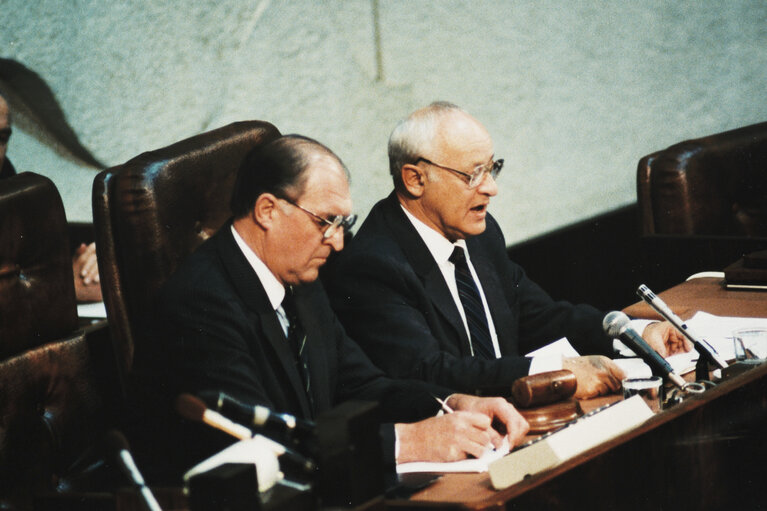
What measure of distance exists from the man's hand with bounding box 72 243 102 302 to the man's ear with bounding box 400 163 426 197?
1.04 meters

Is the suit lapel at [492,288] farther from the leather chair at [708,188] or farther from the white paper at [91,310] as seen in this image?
the leather chair at [708,188]

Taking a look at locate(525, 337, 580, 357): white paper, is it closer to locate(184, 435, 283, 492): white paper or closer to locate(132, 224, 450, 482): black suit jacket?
locate(132, 224, 450, 482): black suit jacket

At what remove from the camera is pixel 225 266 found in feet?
7.09

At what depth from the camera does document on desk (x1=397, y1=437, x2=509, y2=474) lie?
1797 millimetres

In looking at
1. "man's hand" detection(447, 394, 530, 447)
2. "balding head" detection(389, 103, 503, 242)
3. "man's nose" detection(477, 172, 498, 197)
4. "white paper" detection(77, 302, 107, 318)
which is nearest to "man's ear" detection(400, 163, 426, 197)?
"balding head" detection(389, 103, 503, 242)

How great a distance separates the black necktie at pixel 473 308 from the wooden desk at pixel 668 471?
889 mm

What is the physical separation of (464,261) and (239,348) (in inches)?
37.5

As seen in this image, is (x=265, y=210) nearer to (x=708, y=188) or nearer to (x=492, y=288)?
(x=492, y=288)

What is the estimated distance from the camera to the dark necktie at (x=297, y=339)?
2.25 metres

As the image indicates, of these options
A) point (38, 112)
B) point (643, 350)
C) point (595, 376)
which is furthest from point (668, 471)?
point (38, 112)

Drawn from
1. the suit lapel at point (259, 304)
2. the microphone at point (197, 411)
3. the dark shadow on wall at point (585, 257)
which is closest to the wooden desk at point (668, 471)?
the microphone at point (197, 411)

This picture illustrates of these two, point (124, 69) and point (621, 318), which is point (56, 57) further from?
point (621, 318)

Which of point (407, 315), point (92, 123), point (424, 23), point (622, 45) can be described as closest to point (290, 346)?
point (407, 315)

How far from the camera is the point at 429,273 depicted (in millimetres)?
2697
